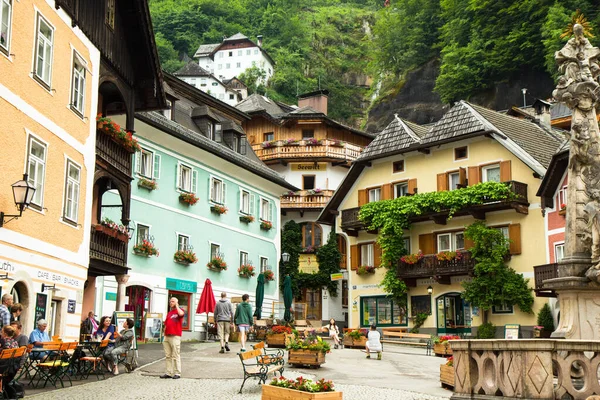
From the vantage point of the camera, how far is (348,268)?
44469 millimetres

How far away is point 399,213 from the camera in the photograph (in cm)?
4028

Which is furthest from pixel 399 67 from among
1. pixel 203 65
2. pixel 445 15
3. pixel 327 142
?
pixel 203 65

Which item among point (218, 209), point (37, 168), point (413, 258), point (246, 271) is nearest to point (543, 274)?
point (413, 258)

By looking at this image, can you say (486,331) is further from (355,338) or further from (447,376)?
(447,376)

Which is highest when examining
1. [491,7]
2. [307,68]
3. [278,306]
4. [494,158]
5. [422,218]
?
[307,68]

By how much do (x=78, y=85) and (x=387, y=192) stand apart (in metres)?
24.7

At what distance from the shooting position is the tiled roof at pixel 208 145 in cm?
3148

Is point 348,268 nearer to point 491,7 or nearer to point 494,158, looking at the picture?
point 494,158

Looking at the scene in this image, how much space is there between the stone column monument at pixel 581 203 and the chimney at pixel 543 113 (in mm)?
28553

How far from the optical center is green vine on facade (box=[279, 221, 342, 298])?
46406mm

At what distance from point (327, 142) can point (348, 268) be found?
8.80 metres

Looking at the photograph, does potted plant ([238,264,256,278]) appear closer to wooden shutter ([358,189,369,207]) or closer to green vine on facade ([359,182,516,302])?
green vine on facade ([359,182,516,302])

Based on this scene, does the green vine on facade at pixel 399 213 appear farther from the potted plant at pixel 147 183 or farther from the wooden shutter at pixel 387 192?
the potted plant at pixel 147 183

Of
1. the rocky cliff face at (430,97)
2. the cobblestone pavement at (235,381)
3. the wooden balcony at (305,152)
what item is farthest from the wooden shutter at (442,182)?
the rocky cliff face at (430,97)
